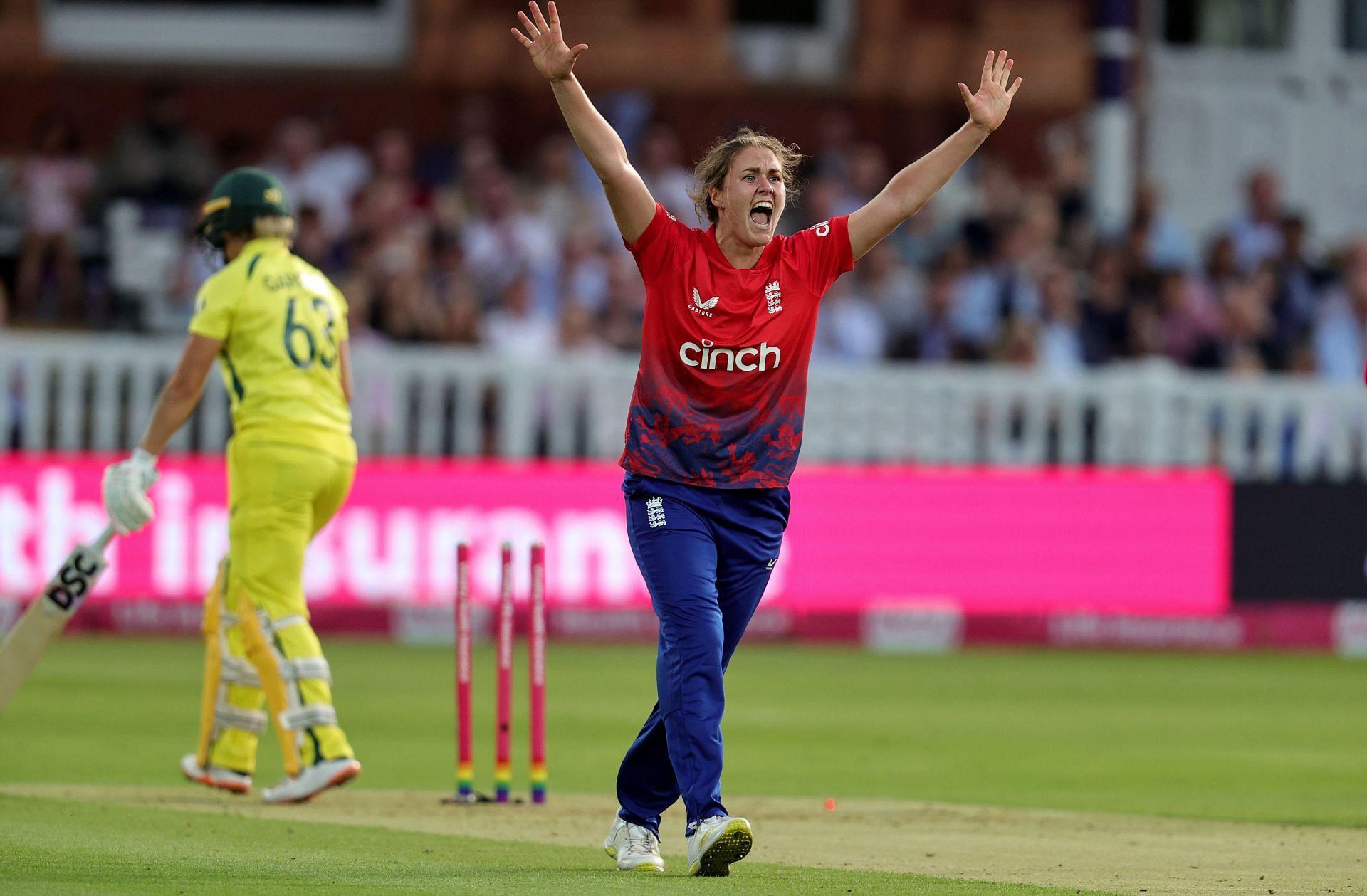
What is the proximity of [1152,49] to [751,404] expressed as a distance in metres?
18.5

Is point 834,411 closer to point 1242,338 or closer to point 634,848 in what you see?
point 1242,338

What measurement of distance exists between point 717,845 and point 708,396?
4.58 feet

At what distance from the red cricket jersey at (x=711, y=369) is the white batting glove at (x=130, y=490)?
2353mm

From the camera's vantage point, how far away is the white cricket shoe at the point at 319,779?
30.8ft

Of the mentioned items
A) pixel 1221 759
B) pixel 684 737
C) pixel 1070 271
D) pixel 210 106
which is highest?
pixel 210 106

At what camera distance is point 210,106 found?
75.8ft

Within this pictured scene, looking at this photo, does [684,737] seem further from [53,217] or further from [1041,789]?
[53,217]

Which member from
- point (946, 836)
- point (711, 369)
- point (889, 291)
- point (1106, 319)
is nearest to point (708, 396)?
point (711, 369)

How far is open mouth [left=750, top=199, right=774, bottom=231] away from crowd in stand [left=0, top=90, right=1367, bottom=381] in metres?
10.7

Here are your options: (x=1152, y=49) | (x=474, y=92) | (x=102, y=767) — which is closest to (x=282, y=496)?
(x=102, y=767)

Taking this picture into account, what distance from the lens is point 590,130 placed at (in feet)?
25.0

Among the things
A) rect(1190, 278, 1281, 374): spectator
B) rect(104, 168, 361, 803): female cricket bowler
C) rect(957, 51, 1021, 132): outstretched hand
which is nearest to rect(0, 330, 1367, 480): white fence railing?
rect(1190, 278, 1281, 374): spectator

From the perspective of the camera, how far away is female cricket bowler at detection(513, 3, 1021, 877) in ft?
25.0

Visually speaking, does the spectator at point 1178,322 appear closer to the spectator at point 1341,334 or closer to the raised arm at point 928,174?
the spectator at point 1341,334
